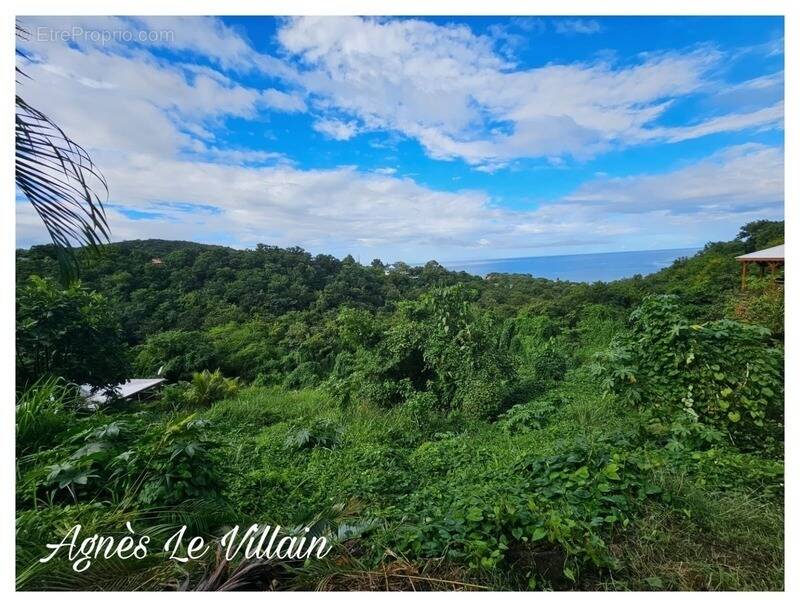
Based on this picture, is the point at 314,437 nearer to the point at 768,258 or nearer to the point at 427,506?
the point at 427,506

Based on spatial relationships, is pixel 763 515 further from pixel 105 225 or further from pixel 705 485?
pixel 105 225

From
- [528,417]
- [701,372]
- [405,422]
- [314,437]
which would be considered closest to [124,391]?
[314,437]

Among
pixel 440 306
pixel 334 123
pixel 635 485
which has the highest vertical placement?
pixel 334 123

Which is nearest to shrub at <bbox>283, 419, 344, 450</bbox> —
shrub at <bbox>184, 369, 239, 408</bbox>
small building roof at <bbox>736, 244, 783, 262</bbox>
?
shrub at <bbox>184, 369, 239, 408</bbox>

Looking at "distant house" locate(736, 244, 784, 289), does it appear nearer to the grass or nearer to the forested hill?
the forested hill
